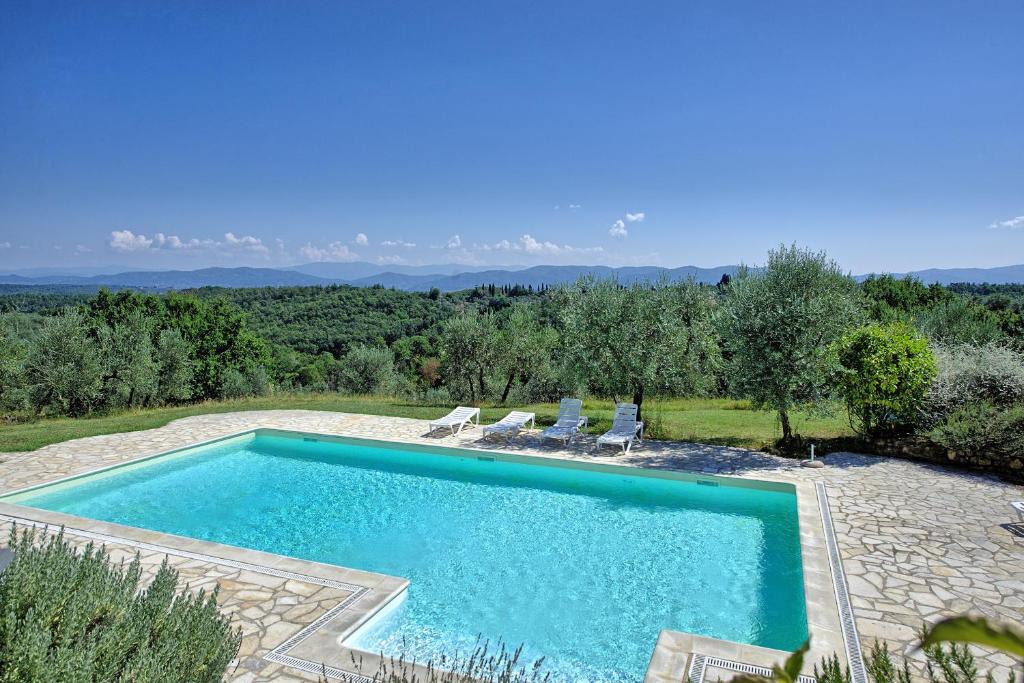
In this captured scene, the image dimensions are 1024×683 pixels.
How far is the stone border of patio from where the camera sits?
5312 mm

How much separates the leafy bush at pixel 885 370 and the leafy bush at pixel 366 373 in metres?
26.8

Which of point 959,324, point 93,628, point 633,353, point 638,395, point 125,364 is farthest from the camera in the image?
point 959,324

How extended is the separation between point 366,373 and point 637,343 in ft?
81.1

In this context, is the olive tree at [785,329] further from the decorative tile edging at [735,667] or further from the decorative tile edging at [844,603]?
the decorative tile edging at [735,667]

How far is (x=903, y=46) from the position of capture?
48.9 feet

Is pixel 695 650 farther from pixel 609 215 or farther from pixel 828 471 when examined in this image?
pixel 609 215

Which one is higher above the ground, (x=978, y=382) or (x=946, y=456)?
(x=978, y=382)

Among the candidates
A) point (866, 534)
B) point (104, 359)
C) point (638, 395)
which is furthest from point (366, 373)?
point (866, 534)

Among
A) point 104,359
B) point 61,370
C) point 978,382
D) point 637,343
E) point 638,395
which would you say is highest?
point 637,343

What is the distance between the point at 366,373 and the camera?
35062mm

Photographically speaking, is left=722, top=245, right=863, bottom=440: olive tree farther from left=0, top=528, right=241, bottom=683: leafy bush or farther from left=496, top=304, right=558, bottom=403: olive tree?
left=0, top=528, right=241, bottom=683: leafy bush

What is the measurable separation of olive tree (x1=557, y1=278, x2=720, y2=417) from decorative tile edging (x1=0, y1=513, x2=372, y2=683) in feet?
27.5

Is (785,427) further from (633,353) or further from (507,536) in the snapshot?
(507,536)

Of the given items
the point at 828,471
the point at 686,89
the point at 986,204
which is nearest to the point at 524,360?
the point at 686,89
